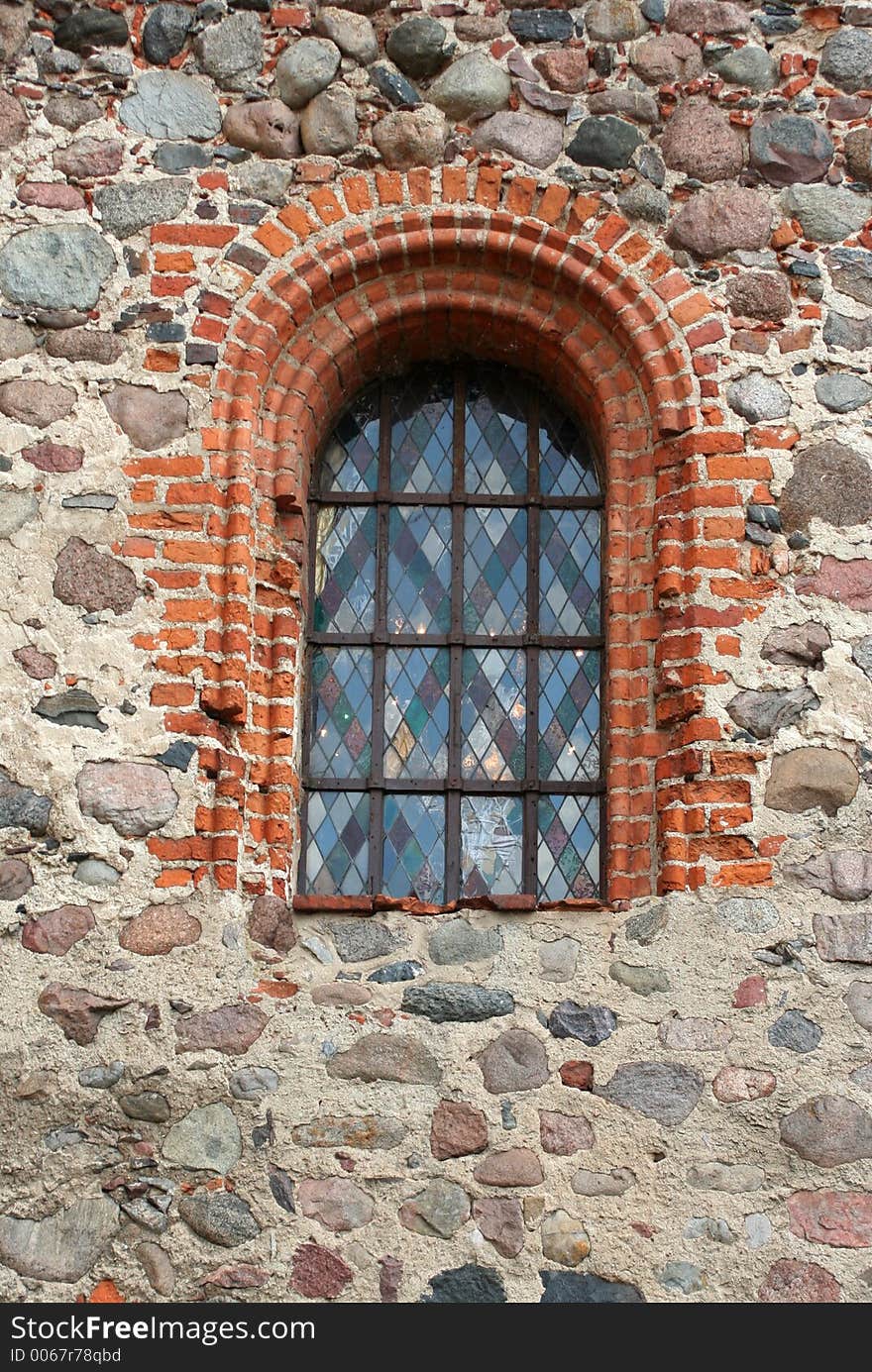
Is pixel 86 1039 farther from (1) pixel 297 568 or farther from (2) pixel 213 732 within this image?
(1) pixel 297 568

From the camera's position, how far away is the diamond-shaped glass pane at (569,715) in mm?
5938

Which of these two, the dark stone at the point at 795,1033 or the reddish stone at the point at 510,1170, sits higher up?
the dark stone at the point at 795,1033

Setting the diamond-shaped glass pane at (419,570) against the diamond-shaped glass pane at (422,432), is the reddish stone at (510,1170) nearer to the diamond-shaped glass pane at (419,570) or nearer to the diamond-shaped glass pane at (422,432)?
the diamond-shaped glass pane at (419,570)

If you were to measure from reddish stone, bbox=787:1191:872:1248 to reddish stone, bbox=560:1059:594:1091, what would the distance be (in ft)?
2.27

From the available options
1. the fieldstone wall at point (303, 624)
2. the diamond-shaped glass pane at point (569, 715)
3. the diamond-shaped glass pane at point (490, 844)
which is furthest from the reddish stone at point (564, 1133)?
the diamond-shaped glass pane at point (569, 715)

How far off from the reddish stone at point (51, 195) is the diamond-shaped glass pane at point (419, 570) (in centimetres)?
155

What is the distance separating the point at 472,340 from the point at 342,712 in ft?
4.80

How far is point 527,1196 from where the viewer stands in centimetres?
520

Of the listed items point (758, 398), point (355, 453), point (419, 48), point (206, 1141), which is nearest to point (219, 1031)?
point (206, 1141)

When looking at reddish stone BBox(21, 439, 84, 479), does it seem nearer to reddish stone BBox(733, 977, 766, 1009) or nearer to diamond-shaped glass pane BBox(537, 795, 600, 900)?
diamond-shaped glass pane BBox(537, 795, 600, 900)

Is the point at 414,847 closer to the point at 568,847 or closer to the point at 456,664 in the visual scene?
the point at 568,847

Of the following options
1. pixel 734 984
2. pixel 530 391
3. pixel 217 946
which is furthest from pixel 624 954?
pixel 530 391

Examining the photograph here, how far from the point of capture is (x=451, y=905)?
18.2ft

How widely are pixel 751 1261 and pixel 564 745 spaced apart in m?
1.80
